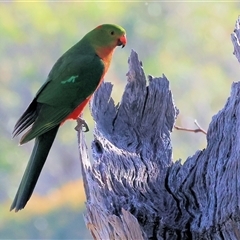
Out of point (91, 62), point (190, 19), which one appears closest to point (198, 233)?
point (91, 62)

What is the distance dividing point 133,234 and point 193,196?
286 millimetres

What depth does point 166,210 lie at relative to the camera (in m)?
1.65

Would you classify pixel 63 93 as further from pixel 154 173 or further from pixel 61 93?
pixel 154 173

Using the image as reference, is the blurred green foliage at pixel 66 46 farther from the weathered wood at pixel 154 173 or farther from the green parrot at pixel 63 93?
the weathered wood at pixel 154 173

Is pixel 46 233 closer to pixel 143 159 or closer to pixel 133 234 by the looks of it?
pixel 143 159

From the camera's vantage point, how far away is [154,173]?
5.93 feet

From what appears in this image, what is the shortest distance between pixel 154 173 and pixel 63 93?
A: 2.38 ft

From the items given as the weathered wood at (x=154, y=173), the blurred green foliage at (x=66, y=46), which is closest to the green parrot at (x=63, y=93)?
the weathered wood at (x=154, y=173)

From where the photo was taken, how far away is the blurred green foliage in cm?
347

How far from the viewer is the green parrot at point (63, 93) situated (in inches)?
87.2

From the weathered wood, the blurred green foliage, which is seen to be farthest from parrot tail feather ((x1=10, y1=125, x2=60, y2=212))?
the blurred green foliage

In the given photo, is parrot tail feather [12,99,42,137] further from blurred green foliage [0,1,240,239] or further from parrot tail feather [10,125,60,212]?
blurred green foliage [0,1,240,239]

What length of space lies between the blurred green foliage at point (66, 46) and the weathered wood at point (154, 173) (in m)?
1.33

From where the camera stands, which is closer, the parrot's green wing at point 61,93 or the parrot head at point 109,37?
the parrot's green wing at point 61,93
